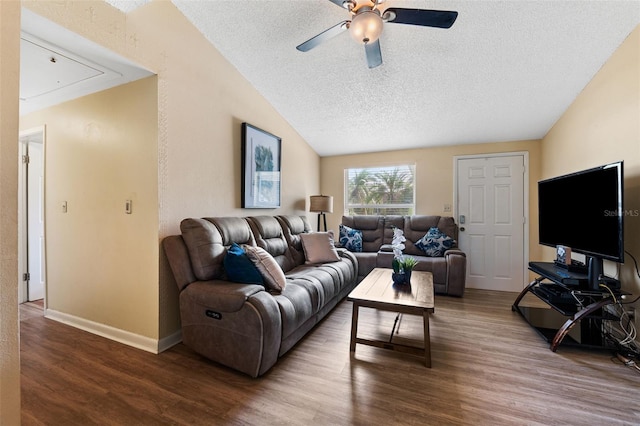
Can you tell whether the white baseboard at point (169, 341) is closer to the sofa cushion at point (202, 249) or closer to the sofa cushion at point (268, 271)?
the sofa cushion at point (202, 249)

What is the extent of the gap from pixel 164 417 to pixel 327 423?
884 millimetres

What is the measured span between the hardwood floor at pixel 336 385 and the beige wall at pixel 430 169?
231cm

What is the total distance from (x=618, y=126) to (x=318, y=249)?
9.97 feet

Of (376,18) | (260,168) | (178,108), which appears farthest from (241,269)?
(376,18)

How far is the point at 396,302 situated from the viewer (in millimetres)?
1947

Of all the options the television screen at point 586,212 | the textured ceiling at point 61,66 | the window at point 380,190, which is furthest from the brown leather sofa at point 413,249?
the textured ceiling at point 61,66

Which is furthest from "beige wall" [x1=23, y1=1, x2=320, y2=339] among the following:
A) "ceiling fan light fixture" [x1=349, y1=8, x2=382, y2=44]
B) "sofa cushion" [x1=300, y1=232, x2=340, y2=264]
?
"ceiling fan light fixture" [x1=349, y1=8, x2=382, y2=44]

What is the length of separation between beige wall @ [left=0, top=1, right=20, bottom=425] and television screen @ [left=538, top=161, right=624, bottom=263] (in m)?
3.48

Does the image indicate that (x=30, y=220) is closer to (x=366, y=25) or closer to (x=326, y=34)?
(x=326, y=34)

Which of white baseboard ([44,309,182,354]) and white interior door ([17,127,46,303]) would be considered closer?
white baseboard ([44,309,182,354])

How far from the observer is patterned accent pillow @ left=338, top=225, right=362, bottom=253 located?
4.26 m

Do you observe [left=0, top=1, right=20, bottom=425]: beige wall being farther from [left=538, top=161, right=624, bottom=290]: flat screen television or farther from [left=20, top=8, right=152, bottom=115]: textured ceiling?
[left=538, top=161, right=624, bottom=290]: flat screen television

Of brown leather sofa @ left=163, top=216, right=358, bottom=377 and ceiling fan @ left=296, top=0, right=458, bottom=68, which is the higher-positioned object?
ceiling fan @ left=296, top=0, right=458, bottom=68

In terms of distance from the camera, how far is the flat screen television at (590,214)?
196 cm
